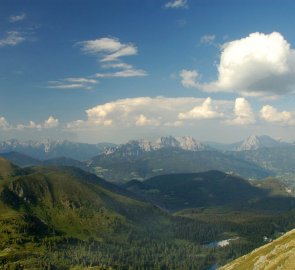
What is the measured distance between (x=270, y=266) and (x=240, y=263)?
50.9 metres

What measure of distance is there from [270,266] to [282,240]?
51044 mm

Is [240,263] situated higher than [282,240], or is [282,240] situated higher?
[282,240]

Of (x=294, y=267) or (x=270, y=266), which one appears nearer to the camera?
(x=294, y=267)

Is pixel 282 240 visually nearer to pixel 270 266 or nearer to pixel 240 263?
pixel 240 263

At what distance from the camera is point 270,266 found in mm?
122562

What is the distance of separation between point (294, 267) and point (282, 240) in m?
67.8

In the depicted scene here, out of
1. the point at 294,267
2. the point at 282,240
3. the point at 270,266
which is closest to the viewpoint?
the point at 294,267

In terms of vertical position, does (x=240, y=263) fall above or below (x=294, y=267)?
below

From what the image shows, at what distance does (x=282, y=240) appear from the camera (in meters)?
170

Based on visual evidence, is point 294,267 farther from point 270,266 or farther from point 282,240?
point 282,240

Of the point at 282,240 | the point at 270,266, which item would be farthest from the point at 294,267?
the point at 282,240

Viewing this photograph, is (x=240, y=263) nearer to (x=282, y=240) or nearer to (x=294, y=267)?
(x=282, y=240)

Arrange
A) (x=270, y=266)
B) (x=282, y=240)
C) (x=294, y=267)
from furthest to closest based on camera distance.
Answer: (x=282, y=240), (x=270, y=266), (x=294, y=267)

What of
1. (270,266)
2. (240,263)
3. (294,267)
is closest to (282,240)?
(240,263)
